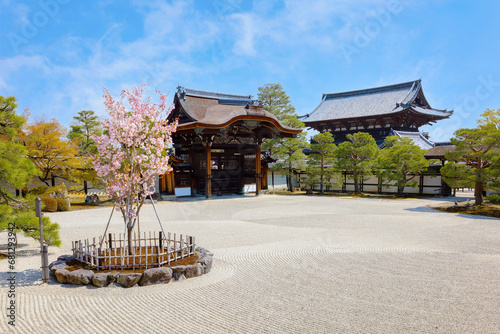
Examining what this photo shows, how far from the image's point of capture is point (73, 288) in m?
5.84

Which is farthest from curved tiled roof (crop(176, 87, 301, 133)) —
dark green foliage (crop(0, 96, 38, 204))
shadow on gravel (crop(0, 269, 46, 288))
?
shadow on gravel (crop(0, 269, 46, 288))

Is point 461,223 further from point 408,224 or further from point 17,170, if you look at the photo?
point 17,170

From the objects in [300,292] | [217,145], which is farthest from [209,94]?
[300,292]

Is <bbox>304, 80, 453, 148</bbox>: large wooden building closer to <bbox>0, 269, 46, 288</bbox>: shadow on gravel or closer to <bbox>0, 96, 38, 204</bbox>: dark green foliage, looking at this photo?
<bbox>0, 96, 38, 204</bbox>: dark green foliage

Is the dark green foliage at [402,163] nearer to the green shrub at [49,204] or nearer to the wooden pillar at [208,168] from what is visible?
the wooden pillar at [208,168]

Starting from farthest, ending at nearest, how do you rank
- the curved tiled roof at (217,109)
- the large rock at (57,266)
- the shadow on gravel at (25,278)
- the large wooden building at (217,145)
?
1. the large wooden building at (217,145)
2. the curved tiled roof at (217,109)
3. the large rock at (57,266)
4. the shadow on gravel at (25,278)

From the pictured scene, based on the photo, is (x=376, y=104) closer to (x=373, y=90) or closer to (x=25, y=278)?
(x=373, y=90)

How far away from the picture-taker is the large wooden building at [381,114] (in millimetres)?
30500

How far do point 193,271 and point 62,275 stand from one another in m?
2.54

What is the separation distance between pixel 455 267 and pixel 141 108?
26.1 feet

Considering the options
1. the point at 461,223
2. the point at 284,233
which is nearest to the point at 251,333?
the point at 284,233

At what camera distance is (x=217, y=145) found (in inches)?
988

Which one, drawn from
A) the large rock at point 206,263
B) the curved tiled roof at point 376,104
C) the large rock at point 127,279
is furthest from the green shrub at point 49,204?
the curved tiled roof at point 376,104

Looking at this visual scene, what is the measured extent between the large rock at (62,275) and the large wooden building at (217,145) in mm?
16183
